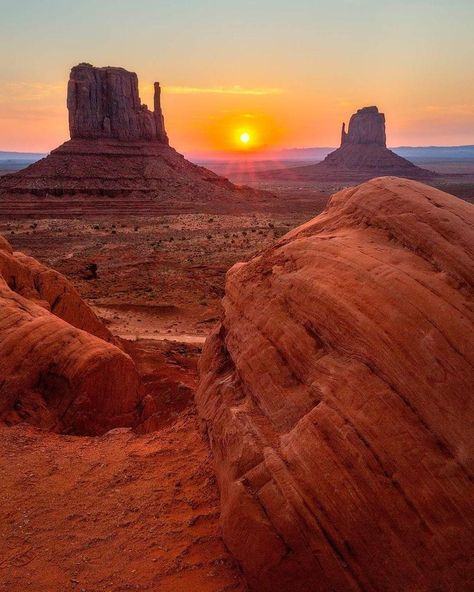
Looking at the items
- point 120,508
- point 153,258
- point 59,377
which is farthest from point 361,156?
point 120,508

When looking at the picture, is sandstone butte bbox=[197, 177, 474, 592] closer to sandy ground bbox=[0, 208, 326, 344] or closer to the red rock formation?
the red rock formation

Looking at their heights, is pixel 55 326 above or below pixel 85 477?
above

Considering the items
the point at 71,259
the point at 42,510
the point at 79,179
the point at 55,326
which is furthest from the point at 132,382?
the point at 79,179

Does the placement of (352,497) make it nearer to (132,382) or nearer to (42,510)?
(42,510)

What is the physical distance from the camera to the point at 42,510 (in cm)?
559

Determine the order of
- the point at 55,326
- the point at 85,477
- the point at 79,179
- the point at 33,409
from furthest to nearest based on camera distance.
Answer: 1. the point at 79,179
2. the point at 55,326
3. the point at 33,409
4. the point at 85,477

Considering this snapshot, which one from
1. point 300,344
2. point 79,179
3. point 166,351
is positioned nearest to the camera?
point 300,344

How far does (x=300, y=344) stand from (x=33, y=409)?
4724 millimetres

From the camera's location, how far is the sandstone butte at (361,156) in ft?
420

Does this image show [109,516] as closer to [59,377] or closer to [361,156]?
[59,377]

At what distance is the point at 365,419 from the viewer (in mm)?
4426

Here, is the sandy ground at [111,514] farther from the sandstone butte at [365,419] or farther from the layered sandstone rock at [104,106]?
the layered sandstone rock at [104,106]

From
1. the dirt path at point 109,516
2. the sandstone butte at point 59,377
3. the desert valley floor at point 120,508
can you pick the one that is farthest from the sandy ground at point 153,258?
the dirt path at point 109,516

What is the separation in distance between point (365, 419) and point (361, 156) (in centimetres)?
14032
